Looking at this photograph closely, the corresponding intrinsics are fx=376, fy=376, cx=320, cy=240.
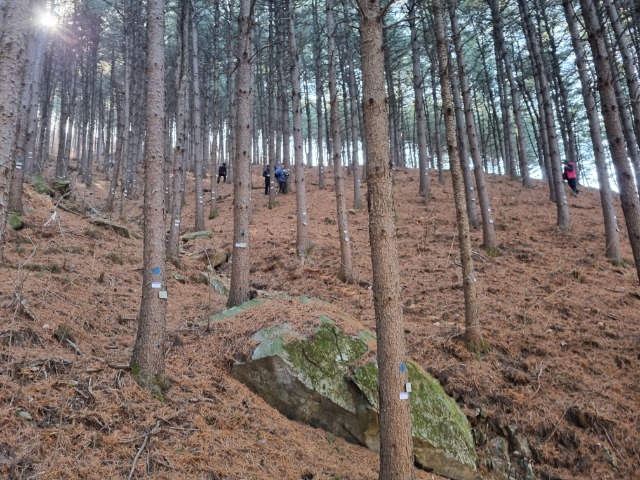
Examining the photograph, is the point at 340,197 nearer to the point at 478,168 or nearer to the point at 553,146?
the point at 478,168

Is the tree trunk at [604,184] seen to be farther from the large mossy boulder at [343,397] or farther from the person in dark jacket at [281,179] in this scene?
the person in dark jacket at [281,179]

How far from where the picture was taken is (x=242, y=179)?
728 cm

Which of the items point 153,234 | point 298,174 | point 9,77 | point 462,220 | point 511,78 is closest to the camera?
point 9,77

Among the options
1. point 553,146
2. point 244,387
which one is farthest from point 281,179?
point 244,387

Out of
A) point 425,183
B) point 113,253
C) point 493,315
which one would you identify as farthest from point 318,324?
point 425,183

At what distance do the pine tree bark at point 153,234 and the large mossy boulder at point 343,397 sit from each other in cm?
110

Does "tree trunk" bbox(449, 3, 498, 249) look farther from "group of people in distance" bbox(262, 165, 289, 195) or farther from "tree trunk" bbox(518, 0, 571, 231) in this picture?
"group of people in distance" bbox(262, 165, 289, 195)

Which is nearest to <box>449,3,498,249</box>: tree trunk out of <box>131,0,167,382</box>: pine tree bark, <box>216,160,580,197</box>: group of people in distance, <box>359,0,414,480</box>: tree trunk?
<box>359,0,414,480</box>: tree trunk

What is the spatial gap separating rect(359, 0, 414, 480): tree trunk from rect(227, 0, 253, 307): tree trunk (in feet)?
13.4

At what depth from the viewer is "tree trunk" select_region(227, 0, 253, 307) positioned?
7.06m

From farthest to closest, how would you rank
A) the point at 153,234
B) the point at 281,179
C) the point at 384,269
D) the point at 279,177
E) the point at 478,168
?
1. the point at 281,179
2. the point at 279,177
3. the point at 478,168
4. the point at 153,234
5. the point at 384,269

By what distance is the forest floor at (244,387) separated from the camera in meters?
3.23

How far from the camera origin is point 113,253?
9.18m

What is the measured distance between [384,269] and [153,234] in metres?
2.66
